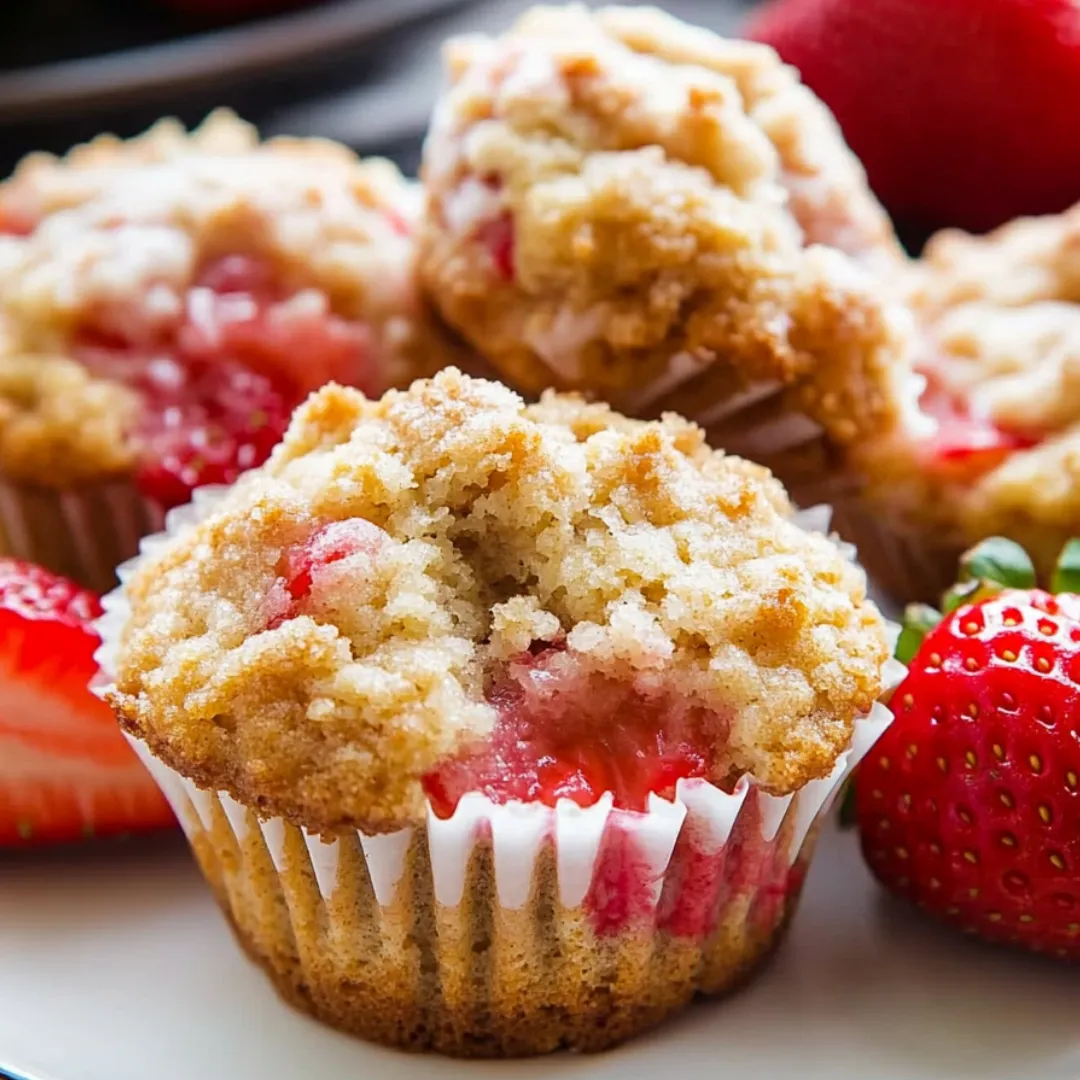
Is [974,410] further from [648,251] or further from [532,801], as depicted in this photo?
[532,801]

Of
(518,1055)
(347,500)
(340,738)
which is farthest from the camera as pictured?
(518,1055)

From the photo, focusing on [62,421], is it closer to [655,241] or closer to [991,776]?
[655,241]

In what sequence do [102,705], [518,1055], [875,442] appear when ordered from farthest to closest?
Result: [875,442], [102,705], [518,1055]

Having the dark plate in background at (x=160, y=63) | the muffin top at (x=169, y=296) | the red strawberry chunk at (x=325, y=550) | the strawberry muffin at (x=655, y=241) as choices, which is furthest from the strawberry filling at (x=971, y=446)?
the dark plate in background at (x=160, y=63)

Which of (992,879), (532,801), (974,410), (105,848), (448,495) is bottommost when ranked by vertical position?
(105,848)

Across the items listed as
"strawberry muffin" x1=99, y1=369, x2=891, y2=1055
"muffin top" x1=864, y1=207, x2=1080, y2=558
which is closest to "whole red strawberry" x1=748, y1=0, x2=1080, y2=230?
"muffin top" x1=864, y1=207, x2=1080, y2=558

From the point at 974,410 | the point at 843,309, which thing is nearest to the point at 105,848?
the point at 843,309

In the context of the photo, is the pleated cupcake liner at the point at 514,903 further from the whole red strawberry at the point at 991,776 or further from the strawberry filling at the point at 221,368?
the strawberry filling at the point at 221,368
